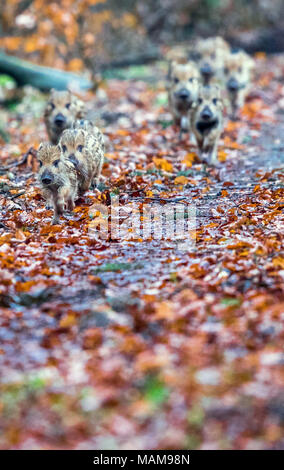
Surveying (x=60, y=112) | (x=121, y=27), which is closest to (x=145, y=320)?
(x=60, y=112)

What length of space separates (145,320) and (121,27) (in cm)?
1611

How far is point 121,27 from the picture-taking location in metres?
19.9

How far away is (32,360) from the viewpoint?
5.36 m

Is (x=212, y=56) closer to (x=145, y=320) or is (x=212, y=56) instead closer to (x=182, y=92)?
(x=182, y=92)

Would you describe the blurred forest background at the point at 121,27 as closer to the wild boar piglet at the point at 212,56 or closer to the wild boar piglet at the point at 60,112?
the wild boar piglet at the point at 212,56

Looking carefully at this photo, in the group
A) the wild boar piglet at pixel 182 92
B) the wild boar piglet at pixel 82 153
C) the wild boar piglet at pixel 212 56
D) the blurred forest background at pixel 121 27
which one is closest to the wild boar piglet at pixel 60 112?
the wild boar piglet at pixel 82 153

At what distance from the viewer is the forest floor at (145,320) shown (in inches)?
181

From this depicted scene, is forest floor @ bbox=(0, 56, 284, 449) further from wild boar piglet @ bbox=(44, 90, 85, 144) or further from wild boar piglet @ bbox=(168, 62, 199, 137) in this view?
wild boar piglet @ bbox=(168, 62, 199, 137)

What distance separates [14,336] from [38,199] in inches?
163

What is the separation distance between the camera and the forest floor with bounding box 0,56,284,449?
459 cm

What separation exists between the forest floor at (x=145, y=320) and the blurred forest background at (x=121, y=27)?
899cm

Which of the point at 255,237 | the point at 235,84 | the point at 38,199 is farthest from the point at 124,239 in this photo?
the point at 235,84

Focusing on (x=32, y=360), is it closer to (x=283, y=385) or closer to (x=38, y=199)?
(x=283, y=385)

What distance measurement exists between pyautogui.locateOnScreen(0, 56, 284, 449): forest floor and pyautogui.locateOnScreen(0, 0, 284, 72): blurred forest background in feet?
29.5
